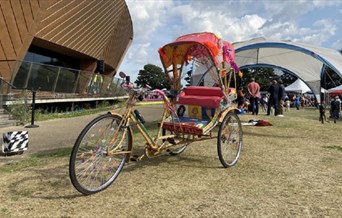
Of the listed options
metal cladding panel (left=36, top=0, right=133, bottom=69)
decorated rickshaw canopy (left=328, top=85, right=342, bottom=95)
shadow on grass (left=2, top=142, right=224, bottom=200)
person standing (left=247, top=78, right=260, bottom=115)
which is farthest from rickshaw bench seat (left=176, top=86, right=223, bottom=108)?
decorated rickshaw canopy (left=328, top=85, right=342, bottom=95)

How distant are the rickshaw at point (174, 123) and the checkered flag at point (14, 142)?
10.6ft

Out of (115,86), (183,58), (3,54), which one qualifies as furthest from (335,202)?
(115,86)

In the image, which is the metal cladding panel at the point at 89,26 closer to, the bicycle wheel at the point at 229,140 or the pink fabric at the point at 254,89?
the pink fabric at the point at 254,89

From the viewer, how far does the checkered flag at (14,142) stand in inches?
259

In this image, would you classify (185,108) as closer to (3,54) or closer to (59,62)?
(3,54)

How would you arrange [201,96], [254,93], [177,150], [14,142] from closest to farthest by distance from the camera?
[177,150] → [201,96] → [14,142] → [254,93]

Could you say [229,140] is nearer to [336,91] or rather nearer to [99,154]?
[99,154]

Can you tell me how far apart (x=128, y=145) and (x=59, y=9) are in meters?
18.2

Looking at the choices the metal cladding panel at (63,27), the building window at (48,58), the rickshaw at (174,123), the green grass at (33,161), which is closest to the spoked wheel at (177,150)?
the rickshaw at (174,123)

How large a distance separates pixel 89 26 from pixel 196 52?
2111 centimetres

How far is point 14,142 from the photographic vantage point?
21.9 feet

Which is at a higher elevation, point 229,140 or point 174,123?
point 174,123

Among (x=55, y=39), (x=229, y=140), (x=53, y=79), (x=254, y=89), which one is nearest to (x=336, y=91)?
(x=254, y=89)

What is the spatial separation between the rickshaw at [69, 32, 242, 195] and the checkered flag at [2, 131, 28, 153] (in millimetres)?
3243
